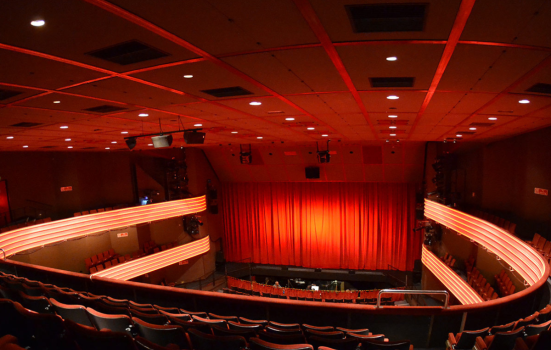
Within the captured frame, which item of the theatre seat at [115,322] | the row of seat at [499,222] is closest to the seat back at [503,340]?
the theatre seat at [115,322]

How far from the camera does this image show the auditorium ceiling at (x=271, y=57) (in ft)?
6.81

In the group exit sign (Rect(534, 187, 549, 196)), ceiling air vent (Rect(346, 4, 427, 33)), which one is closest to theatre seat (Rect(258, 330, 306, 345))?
ceiling air vent (Rect(346, 4, 427, 33))

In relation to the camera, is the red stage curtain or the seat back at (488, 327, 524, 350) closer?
the seat back at (488, 327, 524, 350)

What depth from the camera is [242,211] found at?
19891 millimetres

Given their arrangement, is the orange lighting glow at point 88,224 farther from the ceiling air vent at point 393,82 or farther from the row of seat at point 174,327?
the ceiling air vent at point 393,82

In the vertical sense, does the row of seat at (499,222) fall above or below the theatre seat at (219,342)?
below

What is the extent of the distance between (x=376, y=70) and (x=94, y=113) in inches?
184

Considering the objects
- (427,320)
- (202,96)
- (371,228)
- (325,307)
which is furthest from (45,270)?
(371,228)

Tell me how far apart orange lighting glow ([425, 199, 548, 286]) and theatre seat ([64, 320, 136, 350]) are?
19.3 feet

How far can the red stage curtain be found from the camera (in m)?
17.2

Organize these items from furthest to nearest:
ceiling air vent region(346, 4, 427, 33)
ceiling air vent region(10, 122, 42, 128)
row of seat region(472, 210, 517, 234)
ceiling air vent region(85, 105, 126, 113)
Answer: row of seat region(472, 210, 517, 234) → ceiling air vent region(10, 122, 42, 128) → ceiling air vent region(85, 105, 126, 113) → ceiling air vent region(346, 4, 427, 33)

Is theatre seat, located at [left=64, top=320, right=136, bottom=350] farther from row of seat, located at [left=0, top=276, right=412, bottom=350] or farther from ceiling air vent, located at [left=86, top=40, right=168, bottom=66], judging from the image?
ceiling air vent, located at [left=86, top=40, right=168, bottom=66]

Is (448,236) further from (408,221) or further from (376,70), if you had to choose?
(376,70)

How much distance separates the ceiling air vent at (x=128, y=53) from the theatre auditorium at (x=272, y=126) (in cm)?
2
